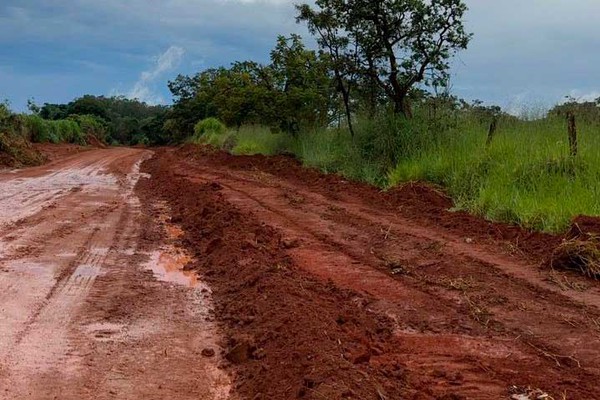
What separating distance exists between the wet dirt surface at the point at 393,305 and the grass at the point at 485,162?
0.60 metres

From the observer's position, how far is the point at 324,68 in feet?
55.8

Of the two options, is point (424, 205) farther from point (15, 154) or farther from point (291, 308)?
point (15, 154)

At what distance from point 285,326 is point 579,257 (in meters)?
3.25

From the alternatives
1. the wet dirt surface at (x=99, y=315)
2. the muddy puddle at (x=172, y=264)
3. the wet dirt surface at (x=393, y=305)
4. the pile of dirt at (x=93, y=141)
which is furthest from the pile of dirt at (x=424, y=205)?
the pile of dirt at (x=93, y=141)

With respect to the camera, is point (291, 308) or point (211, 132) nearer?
point (291, 308)

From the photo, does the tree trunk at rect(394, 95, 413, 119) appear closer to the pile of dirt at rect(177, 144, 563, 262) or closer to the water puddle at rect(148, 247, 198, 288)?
the pile of dirt at rect(177, 144, 563, 262)

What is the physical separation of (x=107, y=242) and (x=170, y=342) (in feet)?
12.4

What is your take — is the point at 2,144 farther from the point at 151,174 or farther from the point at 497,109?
the point at 497,109

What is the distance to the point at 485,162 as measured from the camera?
1066cm

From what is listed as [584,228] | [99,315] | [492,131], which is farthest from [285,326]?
[492,131]

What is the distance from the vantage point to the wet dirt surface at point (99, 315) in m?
3.90

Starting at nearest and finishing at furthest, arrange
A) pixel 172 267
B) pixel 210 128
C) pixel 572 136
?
pixel 172 267, pixel 572 136, pixel 210 128

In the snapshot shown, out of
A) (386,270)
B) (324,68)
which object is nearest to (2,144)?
(324,68)

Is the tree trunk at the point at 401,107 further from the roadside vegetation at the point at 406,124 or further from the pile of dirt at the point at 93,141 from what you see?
the pile of dirt at the point at 93,141
